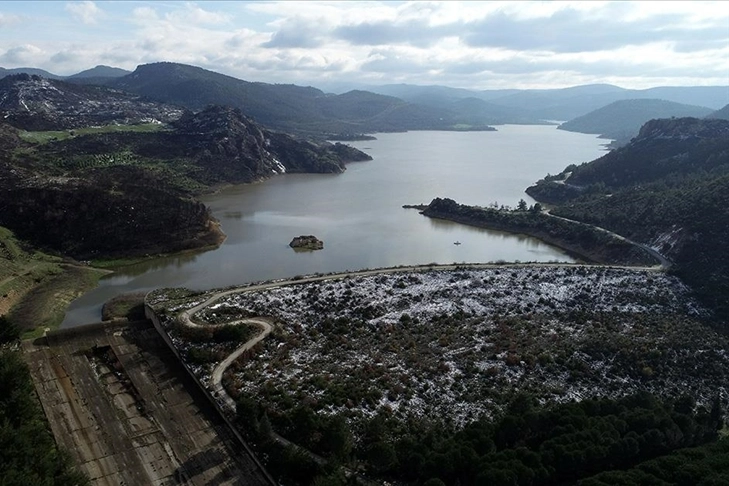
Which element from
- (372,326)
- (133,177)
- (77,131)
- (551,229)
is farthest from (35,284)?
(77,131)

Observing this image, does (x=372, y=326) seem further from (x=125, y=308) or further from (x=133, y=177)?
(x=133, y=177)

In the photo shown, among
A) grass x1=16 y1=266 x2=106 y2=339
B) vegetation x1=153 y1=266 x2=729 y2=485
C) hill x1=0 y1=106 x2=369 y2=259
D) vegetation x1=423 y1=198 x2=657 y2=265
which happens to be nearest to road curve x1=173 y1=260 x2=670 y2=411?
vegetation x1=153 y1=266 x2=729 y2=485

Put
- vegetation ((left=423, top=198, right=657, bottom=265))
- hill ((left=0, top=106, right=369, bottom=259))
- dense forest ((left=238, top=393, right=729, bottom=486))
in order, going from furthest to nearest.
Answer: vegetation ((left=423, top=198, right=657, bottom=265)), hill ((left=0, top=106, right=369, bottom=259)), dense forest ((left=238, top=393, right=729, bottom=486))

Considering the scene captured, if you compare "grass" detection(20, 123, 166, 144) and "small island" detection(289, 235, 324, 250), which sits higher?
"grass" detection(20, 123, 166, 144)

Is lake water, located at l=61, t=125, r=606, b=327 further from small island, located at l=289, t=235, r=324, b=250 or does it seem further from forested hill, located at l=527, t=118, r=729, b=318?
forested hill, located at l=527, t=118, r=729, b=318

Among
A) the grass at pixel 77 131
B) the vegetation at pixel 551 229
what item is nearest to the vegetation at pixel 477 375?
the vegetation at pixel 551 229

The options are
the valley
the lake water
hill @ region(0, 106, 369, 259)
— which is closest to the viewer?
the valley

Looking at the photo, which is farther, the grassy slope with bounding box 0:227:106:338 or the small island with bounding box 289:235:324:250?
the small island with bounding box 289:235:324:250
